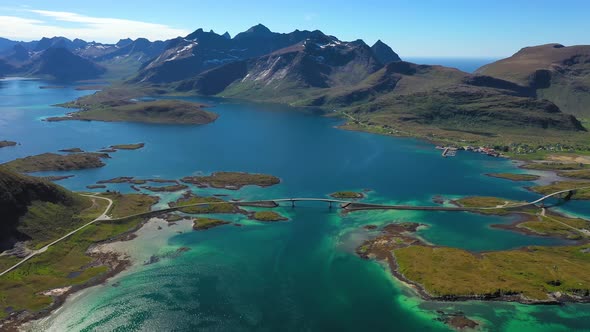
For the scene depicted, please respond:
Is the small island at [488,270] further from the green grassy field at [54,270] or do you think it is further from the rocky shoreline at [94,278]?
the green grassy field at [54,270]

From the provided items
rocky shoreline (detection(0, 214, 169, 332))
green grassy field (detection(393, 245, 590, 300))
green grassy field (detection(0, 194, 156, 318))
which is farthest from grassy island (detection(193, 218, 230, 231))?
green grassy field (detection(393, 245, 590, 300))

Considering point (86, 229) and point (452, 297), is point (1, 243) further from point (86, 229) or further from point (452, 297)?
point (452, 297)

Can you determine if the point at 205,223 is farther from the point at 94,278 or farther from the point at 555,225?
the point at 555,225

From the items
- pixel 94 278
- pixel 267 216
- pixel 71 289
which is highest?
pixel 267 216

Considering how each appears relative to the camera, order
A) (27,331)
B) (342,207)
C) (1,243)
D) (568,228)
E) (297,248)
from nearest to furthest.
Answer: (27,331), (1,243), (297,248), (568,228), (342,207)

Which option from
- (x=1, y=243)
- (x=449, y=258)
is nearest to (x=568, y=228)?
(x=449, y=258)

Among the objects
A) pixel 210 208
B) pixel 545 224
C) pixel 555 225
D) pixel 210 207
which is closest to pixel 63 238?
pixel 210 208
